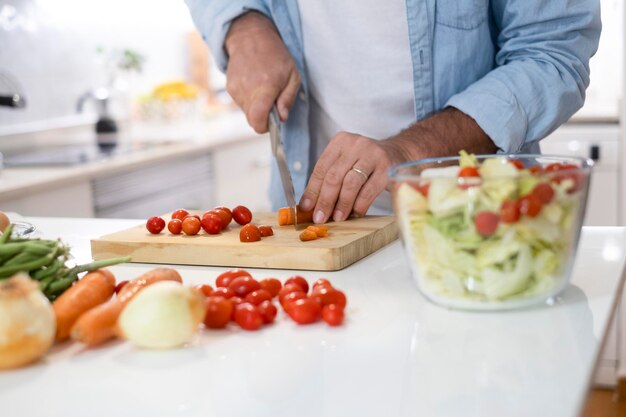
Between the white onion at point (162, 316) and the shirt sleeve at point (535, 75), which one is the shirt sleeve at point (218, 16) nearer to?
the shirt sleeve at point (535, 75)

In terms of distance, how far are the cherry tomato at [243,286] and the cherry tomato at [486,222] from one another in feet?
0.89

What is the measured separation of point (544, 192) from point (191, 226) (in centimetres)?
60

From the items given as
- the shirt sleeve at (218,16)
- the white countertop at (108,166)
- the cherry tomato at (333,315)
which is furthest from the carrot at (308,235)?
the white countertop at (108,166)

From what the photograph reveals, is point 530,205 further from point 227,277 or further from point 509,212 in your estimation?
point 227,277

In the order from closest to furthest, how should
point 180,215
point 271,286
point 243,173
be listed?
point 271,286 < point 180,215 < point 243,173

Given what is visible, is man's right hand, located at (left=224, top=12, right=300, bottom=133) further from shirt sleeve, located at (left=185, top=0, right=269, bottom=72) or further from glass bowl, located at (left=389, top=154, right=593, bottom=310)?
glass bowl, located at (left=389, top=154, right=593, bottom=310)

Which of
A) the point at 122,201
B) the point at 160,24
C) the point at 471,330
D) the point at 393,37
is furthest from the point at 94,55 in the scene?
the point at 471,330

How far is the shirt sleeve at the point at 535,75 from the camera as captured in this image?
1525 mm

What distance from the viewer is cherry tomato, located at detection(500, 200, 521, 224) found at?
0.88 m

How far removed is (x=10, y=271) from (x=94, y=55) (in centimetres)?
302

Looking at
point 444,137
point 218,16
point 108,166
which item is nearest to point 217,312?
point 444,137

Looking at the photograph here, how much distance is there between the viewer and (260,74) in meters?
1.63

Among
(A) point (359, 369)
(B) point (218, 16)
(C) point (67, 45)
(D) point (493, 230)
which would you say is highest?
(C) point (67, 45)

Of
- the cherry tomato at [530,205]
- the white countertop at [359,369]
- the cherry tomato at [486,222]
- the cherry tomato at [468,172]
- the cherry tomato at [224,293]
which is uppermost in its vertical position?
the cherry tomato at [468,172]
